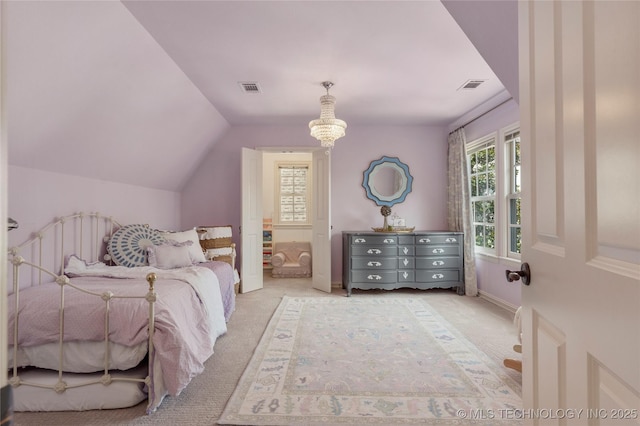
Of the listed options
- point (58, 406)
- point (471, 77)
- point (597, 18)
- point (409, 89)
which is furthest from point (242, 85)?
point (597, 18)

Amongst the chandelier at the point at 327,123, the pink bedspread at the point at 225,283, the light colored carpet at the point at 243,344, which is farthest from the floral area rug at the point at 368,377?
the chandelier at the point at 327,123

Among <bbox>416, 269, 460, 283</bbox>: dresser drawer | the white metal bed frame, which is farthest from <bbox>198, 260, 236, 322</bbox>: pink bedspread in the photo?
<bbox>416, 269, 460, 283</bbox>: dresser drawer

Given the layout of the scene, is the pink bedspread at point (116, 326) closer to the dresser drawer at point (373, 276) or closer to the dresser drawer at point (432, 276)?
the dresser drawer at point (373, 276)

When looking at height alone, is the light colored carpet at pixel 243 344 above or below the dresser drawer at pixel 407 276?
below

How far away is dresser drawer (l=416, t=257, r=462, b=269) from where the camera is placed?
4539 millimetres

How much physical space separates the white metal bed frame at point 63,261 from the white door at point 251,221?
1680mm

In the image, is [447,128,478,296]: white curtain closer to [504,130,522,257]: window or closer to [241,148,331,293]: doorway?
[504,130,522,257]: window

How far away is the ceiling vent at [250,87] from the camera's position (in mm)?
3486

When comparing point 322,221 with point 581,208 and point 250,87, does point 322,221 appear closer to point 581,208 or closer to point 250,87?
point 250,87

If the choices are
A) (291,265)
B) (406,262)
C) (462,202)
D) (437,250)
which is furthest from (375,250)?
(291,265)

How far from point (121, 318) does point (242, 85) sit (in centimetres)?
259

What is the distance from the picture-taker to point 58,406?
1872 millimetres

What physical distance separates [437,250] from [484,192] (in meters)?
0.98

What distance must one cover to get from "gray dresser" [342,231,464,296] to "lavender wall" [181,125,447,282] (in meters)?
0.66
